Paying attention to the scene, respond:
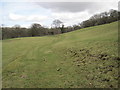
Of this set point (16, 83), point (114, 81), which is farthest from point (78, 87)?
point (16, 83)

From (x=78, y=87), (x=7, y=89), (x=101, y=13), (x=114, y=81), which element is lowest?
(x=7, y=89)

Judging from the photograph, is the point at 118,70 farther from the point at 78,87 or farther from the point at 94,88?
the point at 78,87

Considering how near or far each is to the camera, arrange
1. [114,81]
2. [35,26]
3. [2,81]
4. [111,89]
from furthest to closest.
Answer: [35,26]
[2,81]
[114,81]
[111,89]

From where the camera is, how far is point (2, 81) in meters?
7.93

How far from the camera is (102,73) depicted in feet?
23.6

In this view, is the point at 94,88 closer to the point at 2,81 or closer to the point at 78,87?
the point at 78,87

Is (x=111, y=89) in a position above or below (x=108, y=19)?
below

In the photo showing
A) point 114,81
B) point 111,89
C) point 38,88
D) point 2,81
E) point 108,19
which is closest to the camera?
point 111,89

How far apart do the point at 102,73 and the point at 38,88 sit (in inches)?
198

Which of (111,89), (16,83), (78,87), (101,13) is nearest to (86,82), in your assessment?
(78,87)

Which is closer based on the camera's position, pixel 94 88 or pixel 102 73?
pixel 94 88

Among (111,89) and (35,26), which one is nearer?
(111,89)

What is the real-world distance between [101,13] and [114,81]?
326ft

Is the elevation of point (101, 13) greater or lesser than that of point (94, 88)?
greater
